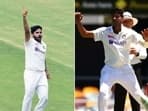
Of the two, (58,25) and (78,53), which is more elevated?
(58,25)

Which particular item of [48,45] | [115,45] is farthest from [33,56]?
[115,45]

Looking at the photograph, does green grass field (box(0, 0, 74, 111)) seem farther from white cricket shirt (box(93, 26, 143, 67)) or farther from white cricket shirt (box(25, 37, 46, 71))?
white cricket shirt (box(93, 26, 143, 67))

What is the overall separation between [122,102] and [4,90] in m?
1.89

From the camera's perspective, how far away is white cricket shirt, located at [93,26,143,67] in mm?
9742

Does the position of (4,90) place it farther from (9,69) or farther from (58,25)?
(58,25)

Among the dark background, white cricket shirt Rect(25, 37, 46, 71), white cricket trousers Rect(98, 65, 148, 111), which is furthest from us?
the dark background

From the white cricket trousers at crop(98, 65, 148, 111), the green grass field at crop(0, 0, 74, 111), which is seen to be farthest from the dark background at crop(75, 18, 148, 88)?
the green grass field at crop(0, 0, 74, 111)

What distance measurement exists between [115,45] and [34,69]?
47.4 inches

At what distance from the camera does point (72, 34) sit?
30.4ft

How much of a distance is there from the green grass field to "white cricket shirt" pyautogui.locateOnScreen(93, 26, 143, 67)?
0.69 meters

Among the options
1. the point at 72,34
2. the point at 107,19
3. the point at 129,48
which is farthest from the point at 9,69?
the point at 107,19

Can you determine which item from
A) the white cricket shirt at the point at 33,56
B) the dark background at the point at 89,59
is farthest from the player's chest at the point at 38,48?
the dark background at the point at 89,59

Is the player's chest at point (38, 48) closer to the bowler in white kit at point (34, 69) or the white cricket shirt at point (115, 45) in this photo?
the bowler in white kit at point (34, 69)

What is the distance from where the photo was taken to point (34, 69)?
9156 mm
